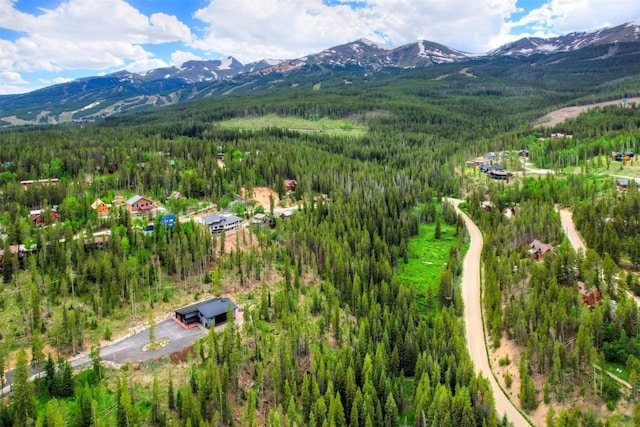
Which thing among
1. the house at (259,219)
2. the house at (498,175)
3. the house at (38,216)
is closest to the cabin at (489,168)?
the house at (498,175)

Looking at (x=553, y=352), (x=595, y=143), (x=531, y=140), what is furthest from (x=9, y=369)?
(x=531, y=140)

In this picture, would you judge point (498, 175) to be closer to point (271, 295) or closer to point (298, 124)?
point (271, 295)

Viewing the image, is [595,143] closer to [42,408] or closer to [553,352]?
[553,352]

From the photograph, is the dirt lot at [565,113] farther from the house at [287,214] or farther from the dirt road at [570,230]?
the house at [287,214]

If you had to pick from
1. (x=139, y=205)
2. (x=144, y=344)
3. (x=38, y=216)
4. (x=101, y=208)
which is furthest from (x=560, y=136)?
(x=144, y=344)

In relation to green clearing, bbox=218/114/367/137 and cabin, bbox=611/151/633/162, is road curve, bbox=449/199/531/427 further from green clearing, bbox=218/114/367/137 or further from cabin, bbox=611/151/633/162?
green clearing, bbox=218/114/367/137

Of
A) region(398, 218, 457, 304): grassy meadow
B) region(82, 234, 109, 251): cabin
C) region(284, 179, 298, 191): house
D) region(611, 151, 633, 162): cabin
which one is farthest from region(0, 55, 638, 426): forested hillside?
region(611, 151, 633, 162): cabin
